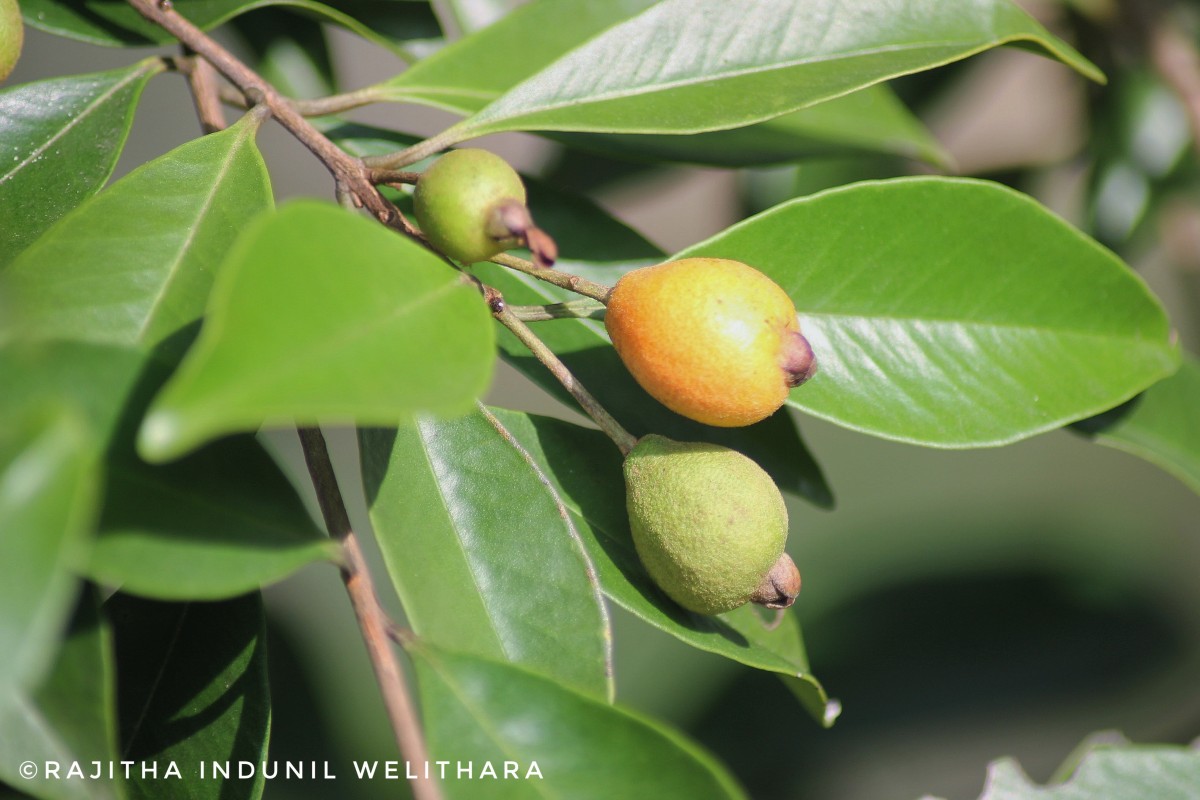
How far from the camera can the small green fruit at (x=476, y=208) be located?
0.65 metres

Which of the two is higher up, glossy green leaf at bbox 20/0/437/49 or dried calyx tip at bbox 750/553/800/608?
glossy green leaf at bbox 20/0/437/49

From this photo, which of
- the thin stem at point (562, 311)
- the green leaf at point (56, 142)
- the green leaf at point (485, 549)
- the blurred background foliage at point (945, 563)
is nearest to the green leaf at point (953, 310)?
the thin stem at point (562, 311)

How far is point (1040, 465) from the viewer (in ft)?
9.19

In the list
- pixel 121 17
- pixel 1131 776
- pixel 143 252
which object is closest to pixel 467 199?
pixel 143 252

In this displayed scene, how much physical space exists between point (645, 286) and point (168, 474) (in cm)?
33

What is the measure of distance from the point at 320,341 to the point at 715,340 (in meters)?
0.27

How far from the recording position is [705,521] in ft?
2.26

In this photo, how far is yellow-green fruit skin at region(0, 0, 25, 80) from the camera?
80 cm

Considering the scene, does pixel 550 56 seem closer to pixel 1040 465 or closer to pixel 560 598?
pixel 560 598

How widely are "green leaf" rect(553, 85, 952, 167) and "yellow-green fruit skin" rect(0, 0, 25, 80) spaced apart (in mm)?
485

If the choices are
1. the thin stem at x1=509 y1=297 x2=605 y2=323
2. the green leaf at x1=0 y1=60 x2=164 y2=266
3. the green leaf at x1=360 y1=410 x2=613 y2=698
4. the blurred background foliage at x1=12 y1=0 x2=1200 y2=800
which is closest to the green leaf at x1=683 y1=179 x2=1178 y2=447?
the thin stem at x1=509 y1=297 x2=605 y2=323

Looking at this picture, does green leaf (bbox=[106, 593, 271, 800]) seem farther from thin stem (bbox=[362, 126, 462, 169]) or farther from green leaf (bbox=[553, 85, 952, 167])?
green leaf (bbox=[553, 85, 952, 167])

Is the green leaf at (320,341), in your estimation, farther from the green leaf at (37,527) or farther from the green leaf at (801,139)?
the green leaf at (801,139)

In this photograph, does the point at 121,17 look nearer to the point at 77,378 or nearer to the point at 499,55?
the point at 499,55
